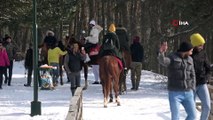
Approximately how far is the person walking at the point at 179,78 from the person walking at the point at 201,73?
953 millimetres

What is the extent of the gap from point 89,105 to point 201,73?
219 inches

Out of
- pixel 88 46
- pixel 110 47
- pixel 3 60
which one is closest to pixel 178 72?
pixel 110 47

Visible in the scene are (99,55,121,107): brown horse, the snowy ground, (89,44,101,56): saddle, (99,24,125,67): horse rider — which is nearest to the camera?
the snowy ground

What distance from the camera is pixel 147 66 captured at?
121 ft

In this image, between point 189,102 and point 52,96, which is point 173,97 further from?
point 52,96

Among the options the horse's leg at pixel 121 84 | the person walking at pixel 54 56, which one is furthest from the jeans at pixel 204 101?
the person walking at pixel 54 56

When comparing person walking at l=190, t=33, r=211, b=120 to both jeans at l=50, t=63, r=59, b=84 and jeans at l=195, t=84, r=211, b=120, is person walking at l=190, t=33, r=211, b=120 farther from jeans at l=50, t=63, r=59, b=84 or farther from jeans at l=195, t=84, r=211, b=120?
jeans at l=50, t=63, r=59, b=84

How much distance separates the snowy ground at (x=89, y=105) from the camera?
44.9 ft

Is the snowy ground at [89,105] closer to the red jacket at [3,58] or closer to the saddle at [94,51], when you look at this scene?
the red jacket at [3,58]

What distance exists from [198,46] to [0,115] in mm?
6079

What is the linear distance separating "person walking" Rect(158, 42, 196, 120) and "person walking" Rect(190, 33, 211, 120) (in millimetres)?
953

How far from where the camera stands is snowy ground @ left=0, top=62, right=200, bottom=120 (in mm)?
13688

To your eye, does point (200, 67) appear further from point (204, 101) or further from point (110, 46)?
point (110, 46)

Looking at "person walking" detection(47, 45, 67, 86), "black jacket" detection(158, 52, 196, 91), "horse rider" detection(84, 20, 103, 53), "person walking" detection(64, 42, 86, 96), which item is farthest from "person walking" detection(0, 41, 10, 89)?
"black jacket" detection(158, 52, 196, 91)
